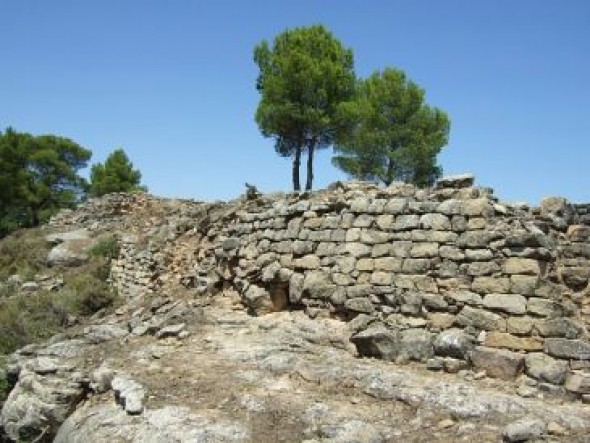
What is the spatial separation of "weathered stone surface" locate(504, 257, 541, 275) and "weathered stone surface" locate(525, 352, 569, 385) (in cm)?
85

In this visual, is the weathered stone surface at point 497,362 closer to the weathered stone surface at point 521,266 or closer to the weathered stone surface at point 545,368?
the weathered stone surface at point 545,368

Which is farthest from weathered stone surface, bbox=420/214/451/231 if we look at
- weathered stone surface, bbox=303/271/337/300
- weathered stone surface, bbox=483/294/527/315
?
weathered stone surface, bbox=303/271/337/300

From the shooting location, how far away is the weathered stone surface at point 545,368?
18.7ft

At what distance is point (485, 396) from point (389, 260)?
232 centimetres

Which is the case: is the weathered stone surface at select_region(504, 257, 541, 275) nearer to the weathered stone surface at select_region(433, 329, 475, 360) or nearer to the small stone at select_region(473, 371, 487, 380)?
the weathered stone surface at select_region(433, 329, 475, 360)

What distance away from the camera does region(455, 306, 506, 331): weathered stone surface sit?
6305 mm

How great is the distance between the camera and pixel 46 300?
13539mm

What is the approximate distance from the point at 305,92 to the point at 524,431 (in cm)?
1892

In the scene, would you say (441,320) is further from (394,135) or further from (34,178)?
(34,178)

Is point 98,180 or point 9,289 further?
point 98,180

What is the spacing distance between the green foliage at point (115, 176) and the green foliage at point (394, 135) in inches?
608

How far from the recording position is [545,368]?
5781mm

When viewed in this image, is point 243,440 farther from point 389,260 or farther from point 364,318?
point 389,260

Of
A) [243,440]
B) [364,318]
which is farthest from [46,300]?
[243,440]
